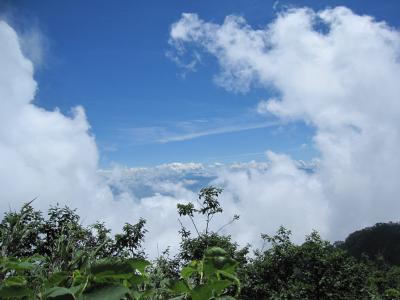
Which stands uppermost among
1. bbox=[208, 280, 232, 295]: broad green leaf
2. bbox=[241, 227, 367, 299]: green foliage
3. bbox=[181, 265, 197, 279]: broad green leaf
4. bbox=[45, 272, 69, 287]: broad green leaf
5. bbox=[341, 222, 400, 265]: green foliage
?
bbox=[341, 222, 400, 265]: green foliage

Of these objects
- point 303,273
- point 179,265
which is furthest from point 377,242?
point 179,265

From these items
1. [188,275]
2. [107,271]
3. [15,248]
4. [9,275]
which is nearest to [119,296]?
[107,271]

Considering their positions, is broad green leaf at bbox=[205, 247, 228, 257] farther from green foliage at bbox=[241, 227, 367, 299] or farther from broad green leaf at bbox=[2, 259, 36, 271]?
green foliage at bbox=[241, 227, 367, 299]

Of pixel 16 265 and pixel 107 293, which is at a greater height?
pixel 16 265

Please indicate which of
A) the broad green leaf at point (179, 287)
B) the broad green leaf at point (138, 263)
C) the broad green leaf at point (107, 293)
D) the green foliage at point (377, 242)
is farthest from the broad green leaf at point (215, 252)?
the green foliage at point (377, 242)

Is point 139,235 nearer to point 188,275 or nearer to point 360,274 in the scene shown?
point 360,274

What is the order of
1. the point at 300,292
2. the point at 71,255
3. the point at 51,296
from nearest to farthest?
the point at 51,296 → the point at 71,255 → the point at 300,292

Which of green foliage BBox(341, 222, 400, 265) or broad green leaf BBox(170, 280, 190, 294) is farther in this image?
green foliage BBox(341, 222, 400, 265)

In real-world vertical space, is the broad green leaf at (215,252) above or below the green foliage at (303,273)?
below

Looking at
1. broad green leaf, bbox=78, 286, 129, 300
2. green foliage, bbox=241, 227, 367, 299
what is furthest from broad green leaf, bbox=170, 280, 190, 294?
green foliage, bbox=241, 227, 367, 299

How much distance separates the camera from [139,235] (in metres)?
36.1

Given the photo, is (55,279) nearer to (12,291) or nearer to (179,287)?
(12,291)

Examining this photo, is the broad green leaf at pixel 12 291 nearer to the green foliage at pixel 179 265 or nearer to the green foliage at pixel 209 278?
the green foliage at pixel 179 265

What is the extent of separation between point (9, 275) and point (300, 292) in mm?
31409
